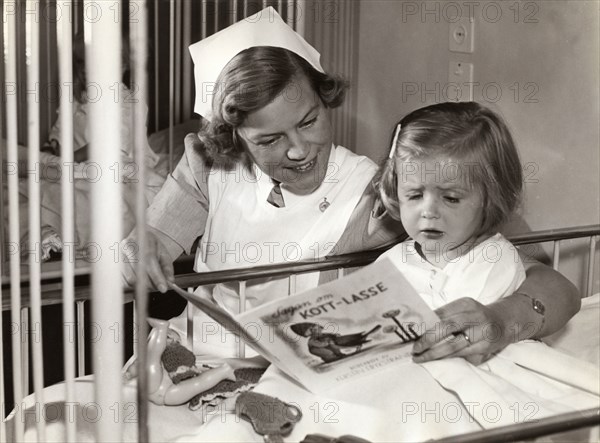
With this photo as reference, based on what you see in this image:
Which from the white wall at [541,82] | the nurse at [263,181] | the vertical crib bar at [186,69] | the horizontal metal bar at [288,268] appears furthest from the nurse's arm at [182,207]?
the vertical crib bar at [186,69]

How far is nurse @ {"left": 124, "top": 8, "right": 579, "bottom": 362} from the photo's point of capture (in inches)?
67.6

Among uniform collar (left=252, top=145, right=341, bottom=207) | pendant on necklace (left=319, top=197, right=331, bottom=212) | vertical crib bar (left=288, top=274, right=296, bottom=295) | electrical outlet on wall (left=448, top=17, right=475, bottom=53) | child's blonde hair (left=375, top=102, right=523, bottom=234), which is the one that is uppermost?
electrical outlet on wall (left=448, top=17, right=475, bottom=53)

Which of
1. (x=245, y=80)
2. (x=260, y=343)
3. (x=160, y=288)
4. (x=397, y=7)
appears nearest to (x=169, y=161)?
(x=397, y=7)

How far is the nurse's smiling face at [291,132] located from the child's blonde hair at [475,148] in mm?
170

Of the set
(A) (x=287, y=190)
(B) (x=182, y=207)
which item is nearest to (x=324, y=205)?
(A) (x=287, y=190)

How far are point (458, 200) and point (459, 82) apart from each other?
111 centimetres

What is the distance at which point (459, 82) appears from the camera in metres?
2.60

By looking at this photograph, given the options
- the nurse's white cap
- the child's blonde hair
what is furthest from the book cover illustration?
the nurse's white cap

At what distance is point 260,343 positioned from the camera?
4.17ft

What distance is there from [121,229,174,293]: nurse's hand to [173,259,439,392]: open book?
236mm

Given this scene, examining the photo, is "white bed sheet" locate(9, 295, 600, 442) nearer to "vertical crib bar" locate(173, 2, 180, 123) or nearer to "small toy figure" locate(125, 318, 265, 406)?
"small toy figure" locate(125, 318, 265, 406)

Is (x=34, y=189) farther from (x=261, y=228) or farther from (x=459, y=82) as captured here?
(x=459, y=82)

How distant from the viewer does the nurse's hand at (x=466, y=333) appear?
1.37m

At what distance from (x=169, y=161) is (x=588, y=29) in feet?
5.24
